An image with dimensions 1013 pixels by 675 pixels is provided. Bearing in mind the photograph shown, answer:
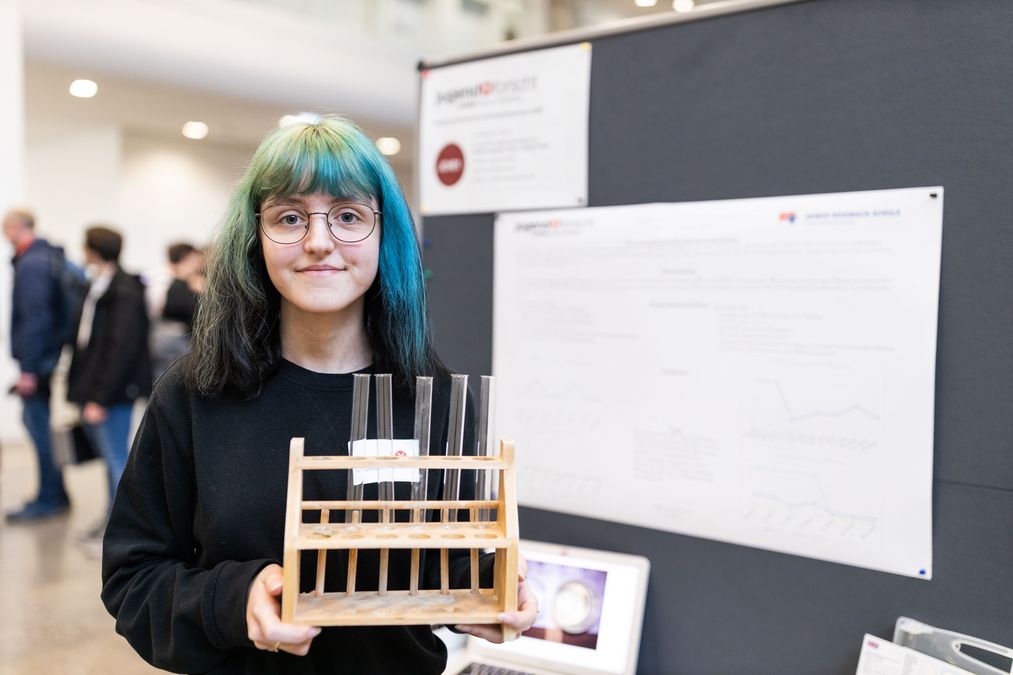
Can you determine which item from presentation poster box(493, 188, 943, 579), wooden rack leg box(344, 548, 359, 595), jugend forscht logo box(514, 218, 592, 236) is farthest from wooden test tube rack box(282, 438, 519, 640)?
jugend forscht logo box(514, 218, 592, 236)

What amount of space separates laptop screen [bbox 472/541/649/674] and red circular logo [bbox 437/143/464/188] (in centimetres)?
101

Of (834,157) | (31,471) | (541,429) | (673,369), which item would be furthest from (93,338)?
(834,157)

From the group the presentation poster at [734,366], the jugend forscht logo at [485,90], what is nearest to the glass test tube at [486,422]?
the presentation poster at [734,366]

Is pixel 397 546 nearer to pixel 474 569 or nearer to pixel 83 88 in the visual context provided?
pixel 474 569

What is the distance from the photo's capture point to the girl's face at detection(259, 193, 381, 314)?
986 mm

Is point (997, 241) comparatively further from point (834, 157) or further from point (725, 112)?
point (725, 112)

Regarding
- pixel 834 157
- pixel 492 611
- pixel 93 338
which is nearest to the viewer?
pixel 492 611

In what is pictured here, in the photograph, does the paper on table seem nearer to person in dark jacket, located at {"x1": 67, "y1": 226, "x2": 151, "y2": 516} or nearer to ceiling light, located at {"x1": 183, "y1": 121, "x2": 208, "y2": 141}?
person in dark jacket, located at {"x1": 67, "y1": 226, "x2": 151, "y2": 516}

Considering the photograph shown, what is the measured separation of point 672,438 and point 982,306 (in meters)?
0.67

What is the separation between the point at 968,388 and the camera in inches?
57.8

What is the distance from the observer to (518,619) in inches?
34.9

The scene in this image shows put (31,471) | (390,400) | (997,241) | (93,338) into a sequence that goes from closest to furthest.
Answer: (390,400) → (997,241) → (93,338) → (31,471)

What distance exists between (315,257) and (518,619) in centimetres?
50

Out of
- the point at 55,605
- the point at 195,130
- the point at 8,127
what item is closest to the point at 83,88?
the point at 8,127
